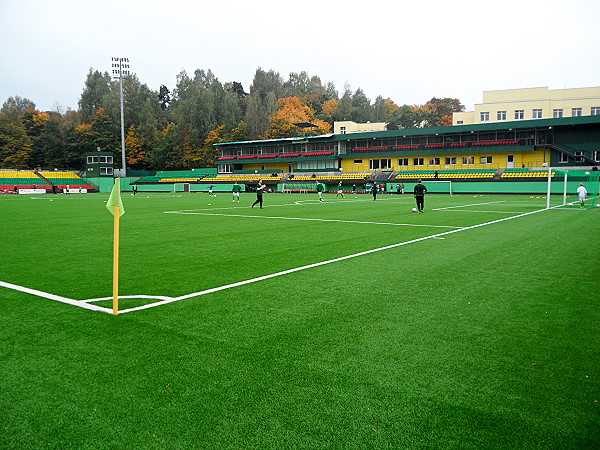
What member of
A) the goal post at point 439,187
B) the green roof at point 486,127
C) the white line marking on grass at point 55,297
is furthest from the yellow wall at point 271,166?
the white line marking on grass at point 55,297

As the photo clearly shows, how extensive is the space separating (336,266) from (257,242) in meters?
4.44

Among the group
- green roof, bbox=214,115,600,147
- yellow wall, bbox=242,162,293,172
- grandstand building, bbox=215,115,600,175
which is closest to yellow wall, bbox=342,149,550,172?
grandstand building, bbox=215,115,600,175

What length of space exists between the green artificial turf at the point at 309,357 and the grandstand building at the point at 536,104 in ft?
227

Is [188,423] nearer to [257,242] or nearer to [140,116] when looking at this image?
[257,242]

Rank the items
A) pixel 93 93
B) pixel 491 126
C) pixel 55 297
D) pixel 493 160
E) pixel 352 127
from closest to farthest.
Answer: pixel 55 297
pixel 491 126
pixel 493 160
pixel 352 127
pixel 93 93

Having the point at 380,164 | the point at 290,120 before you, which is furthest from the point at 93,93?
the point at 380,164

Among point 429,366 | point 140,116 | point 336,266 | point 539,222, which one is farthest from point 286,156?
point 429,366

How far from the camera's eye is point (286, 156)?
84.6m

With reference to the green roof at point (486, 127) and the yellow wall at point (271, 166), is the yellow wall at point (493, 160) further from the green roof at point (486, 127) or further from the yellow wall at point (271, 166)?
the yellow wall at point (271, 166)

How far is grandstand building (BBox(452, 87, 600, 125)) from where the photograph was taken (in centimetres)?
6704

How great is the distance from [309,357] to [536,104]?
76.9 metres

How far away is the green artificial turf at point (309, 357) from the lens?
3.39 meters

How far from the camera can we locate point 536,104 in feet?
227

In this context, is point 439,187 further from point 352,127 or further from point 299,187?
point 352,127
